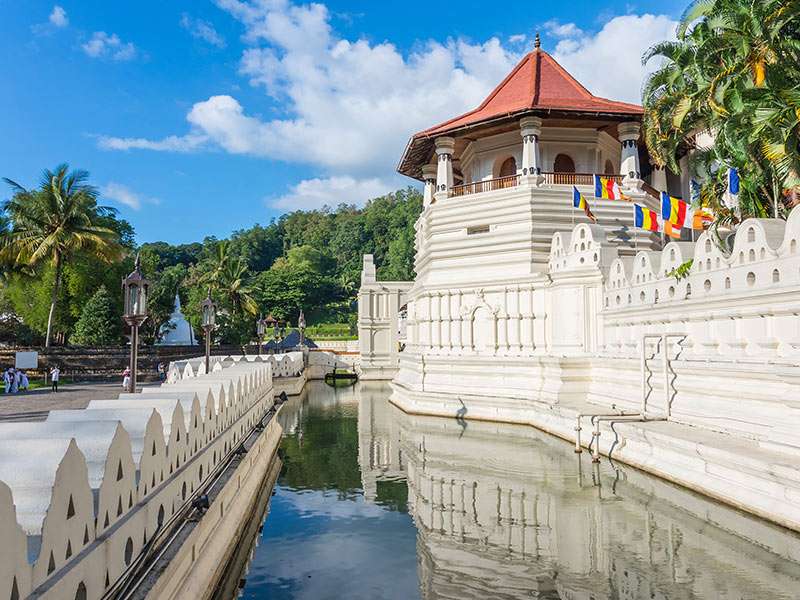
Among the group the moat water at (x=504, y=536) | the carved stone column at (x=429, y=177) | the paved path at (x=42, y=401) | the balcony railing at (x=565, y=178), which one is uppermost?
the carved stone column at (x=429, y=177)

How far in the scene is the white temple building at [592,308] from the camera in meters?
9.99

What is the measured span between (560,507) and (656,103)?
11785mm

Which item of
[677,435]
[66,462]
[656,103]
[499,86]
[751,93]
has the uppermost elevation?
[499,86]

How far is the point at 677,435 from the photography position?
10961 mm

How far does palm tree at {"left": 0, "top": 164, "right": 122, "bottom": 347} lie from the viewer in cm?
3425

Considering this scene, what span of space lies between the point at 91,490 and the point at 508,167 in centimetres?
2358

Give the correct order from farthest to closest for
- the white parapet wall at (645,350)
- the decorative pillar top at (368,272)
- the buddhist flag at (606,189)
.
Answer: the decorative pillar top at (368,272), the buddhist flag at (606,189), the white parapet wall at (645,350)

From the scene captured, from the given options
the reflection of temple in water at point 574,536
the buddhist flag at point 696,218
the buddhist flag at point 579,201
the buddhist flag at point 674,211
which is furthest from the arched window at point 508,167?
the reflection of temple in water at point 574,536

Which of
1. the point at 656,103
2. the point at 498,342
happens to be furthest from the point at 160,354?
the point at 656,103

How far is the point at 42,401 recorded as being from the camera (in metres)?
21.6

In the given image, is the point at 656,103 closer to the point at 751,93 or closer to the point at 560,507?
the point at 751,93

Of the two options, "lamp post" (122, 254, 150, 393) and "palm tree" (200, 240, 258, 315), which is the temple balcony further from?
"palm tree" (200, 240, 258, 315)

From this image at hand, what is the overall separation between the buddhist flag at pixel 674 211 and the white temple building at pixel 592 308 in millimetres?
1699

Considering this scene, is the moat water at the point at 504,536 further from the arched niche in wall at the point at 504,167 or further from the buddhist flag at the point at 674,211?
the arched niche in wall at the point at 504,167
